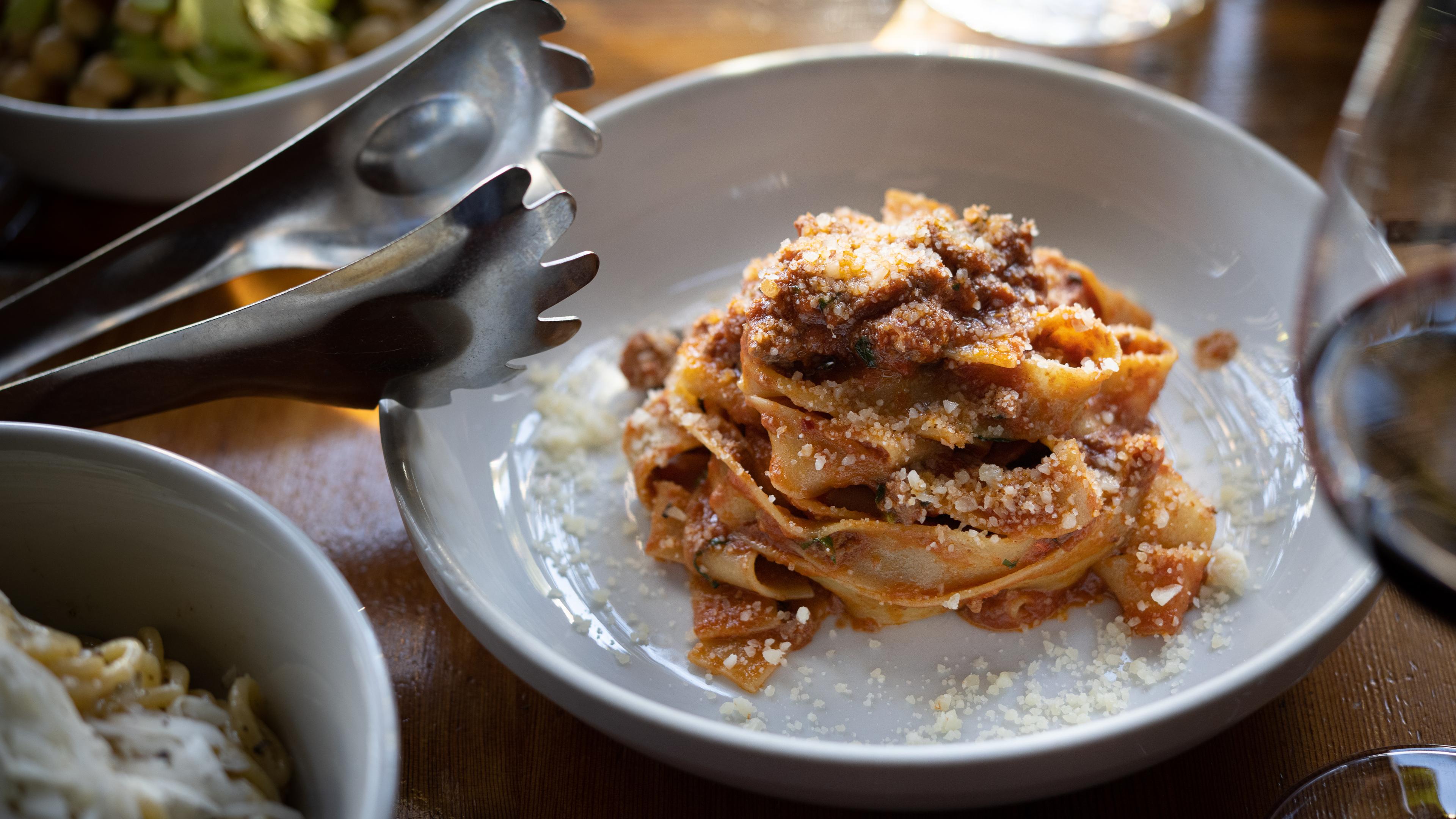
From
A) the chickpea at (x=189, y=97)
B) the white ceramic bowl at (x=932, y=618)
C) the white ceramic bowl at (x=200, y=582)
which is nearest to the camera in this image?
the white ceramic bowl at (x=200, y=582)

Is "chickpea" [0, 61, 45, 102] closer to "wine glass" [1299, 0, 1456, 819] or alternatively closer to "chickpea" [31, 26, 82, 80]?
"chickpea" [31, 26, 82, 80]

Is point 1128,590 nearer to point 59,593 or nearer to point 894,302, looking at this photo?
point 894,302

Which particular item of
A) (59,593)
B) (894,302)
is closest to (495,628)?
(59,593)

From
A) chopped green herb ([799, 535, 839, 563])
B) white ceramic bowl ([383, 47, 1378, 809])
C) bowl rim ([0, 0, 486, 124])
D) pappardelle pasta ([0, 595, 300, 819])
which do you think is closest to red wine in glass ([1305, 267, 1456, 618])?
white ceramic bowl ([383, 47, 1378, 809])

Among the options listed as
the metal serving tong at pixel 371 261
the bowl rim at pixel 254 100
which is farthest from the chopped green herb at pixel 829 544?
the bowl rim at pixel 254 100

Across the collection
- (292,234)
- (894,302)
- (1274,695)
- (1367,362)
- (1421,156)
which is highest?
(1421,156)

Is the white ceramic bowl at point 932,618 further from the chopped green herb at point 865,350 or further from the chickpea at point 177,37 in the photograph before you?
the chickpea at point 177,37
